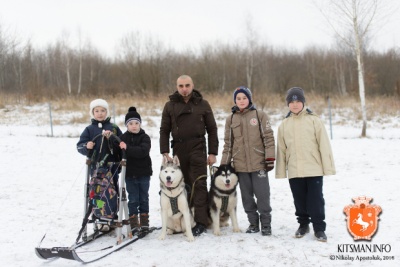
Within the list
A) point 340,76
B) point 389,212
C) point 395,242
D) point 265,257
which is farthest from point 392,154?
point 340,76

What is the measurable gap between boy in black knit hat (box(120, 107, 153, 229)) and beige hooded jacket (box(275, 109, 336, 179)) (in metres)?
1.84

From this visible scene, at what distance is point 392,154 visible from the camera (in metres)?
9.84

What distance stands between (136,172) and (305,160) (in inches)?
89.0

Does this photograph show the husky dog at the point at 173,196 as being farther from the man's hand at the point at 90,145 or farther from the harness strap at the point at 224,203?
the man's hand at the point at 90,145

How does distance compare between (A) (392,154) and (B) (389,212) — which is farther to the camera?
(A) (392,154)

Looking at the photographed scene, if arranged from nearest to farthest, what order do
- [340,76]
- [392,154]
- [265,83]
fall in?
[392,154] < [265,83] < [340,76]

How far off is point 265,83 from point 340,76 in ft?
28.8

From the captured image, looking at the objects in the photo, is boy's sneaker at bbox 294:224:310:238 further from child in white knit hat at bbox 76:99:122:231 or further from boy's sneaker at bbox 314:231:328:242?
child in white knit hat at bbox 76:99:122:231

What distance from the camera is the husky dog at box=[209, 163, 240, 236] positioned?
4.61 m

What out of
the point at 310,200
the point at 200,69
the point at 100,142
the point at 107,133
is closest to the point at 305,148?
the point at 310,200

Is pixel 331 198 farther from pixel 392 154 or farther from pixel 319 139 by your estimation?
pixel 392 154

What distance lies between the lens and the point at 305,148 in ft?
14.1

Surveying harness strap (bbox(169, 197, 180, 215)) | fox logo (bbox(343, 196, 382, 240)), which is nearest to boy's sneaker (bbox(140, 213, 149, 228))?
harness strap (bbox(169, 197, 180, 215))

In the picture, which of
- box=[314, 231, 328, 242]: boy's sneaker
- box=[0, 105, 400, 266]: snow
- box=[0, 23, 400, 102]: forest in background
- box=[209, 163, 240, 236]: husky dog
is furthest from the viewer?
box=[0, 23, 400, 102]: forest in background
